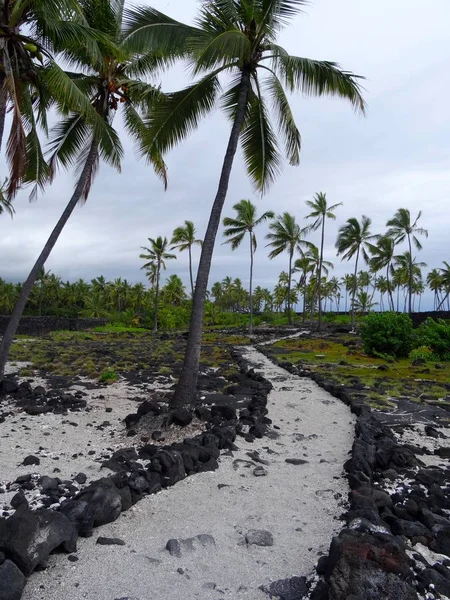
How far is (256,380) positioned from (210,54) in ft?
31.8

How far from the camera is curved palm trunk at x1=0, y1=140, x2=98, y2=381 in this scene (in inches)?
412

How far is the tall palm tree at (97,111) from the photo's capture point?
10625mm

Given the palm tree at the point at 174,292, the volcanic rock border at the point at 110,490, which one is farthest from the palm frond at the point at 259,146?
the palm tree at the point at 174,292

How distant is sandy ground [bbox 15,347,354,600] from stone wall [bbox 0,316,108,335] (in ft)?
124

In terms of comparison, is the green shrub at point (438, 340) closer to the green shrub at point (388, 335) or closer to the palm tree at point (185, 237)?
the green shrub at point (388, 335)

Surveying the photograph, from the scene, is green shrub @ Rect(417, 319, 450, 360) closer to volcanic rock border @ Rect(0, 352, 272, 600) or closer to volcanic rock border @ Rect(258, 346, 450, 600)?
volcanic rock border @ Rect(0, 352, 272, 600)

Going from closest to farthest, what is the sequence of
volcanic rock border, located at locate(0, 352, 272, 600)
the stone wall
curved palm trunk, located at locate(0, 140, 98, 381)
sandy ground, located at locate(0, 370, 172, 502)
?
volcanic rock border, located at locate(0, 352, 272, 600)
sandy ground, located at locate(0, 370, 172, 502)
curved palm trunk, located at locate(0, 140, 98, 381)
the stone wall

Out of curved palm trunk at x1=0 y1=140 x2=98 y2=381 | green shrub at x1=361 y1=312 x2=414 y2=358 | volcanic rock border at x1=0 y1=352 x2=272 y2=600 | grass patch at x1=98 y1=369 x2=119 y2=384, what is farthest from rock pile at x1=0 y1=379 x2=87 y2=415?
green shrub at x1=361 y1=312 x2=414 y2=358

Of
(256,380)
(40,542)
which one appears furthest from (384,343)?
(40,542)

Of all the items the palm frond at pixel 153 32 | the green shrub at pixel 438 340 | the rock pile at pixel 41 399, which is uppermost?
the palm frond at pixel 153 32

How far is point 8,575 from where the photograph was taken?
3.26 m

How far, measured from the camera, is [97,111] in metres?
12.1

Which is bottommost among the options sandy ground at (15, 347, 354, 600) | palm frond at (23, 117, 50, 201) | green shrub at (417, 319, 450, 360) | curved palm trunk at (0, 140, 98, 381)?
sandy ground at (15, 347, 354, 600)

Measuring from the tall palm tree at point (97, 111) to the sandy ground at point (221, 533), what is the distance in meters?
5.82
